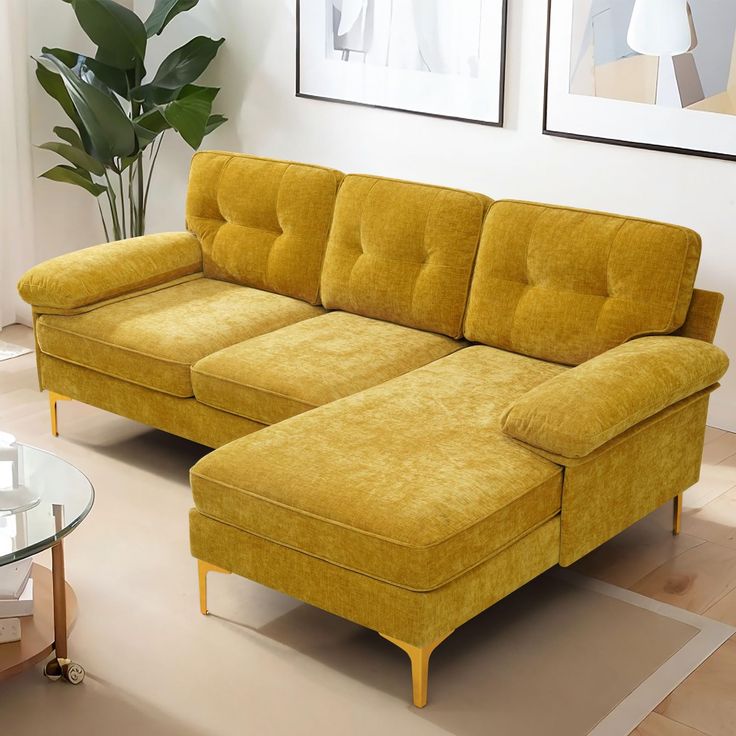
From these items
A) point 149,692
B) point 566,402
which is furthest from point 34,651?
point 566,402

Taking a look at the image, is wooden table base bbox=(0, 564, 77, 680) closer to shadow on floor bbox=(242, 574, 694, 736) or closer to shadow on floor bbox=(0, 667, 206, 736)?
shadow on floor bbox=(0, 667, 206, 736)

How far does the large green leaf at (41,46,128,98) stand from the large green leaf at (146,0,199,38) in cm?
23

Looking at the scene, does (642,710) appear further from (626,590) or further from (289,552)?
(289,552)

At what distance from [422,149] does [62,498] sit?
2310 millimetres

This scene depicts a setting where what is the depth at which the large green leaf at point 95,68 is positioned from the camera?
191 inches

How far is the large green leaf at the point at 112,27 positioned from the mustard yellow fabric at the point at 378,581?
249 centimetres

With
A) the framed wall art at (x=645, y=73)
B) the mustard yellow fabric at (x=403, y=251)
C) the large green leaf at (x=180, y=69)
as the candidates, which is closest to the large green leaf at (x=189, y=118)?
the large green leaf at (x=180, y=69)

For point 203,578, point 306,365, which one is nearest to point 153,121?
point 306,365

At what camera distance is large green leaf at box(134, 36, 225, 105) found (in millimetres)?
4855

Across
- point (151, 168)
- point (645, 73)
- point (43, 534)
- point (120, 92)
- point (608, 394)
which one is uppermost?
point (645, 73)

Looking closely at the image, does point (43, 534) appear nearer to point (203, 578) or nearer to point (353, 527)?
point (203, 578)

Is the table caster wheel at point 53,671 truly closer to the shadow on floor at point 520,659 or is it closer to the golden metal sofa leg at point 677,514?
the shadow on floor at point 520,659

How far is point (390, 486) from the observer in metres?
2.69

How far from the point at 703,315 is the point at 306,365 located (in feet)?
3.62
